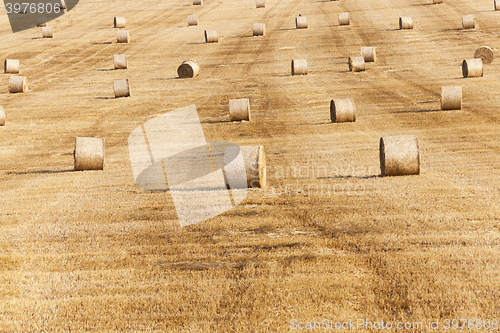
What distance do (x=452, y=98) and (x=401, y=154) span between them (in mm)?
10013

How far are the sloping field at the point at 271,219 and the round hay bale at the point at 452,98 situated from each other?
0.34 m

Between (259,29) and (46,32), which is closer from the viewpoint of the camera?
(259,29)

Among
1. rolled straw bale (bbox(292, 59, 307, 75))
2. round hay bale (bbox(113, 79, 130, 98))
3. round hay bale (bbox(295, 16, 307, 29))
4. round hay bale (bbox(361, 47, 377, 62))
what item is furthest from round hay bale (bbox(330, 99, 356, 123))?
round hay bale (bbox(295, 16, 307, 29))

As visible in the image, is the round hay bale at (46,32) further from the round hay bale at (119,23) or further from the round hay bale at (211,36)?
the round hay bale at (211,36)

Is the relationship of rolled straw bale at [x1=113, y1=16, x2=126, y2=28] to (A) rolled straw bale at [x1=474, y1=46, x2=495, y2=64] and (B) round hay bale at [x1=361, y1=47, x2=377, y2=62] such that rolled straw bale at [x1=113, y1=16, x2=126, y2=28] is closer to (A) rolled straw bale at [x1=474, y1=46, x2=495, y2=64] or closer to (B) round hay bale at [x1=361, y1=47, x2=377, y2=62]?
(B) round hay bale at [x1=361, y1=47, x2=377, y2=62]

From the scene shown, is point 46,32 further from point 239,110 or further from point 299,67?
point 239,110

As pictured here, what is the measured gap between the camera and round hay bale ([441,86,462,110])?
73.9 feet

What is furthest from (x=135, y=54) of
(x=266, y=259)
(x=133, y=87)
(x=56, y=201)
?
(x=266, y=259)

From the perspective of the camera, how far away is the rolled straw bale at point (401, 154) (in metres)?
13.6

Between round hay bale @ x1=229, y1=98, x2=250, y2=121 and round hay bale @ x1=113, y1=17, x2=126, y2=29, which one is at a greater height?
round hay bale @ x1=229, y1=98, x2=250, y2=121

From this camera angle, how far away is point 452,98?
22531 millimetres

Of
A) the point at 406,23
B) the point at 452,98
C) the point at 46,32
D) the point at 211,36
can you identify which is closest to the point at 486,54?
the point at 406,23

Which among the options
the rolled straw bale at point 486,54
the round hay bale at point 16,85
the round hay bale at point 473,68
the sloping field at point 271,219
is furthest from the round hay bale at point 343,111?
the round hay bale at point 16,85

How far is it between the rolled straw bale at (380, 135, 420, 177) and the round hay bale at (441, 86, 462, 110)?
386 inches
